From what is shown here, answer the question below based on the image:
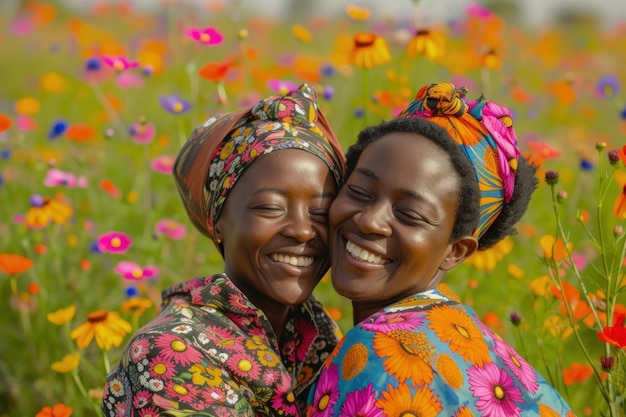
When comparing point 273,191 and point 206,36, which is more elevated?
point 206,36

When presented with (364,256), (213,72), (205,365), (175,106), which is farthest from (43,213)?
(364,256)

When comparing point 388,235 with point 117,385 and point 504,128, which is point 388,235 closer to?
point 504,128

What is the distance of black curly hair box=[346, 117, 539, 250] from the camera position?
1963 millimetres

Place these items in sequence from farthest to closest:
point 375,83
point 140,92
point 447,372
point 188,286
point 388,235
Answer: point 140,92 → point 375,83 → point 188,286 → point 388,235 → point 447,372

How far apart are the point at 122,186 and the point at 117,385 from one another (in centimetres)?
234

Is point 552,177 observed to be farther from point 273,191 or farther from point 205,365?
point 205,365

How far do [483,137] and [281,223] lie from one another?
50cm

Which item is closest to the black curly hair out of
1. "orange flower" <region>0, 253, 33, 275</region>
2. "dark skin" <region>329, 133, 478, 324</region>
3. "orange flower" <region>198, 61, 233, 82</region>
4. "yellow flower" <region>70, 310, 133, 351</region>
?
"dark skin" <region>329, 133, 478, 324</region>

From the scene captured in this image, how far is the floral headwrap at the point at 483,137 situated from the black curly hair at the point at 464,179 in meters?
0.02

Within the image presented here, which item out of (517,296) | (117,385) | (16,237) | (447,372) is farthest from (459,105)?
(16,237)

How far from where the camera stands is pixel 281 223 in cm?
211

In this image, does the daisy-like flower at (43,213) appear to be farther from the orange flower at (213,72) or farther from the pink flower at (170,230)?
the orange flower at (213,72)

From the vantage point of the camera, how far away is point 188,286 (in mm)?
2207

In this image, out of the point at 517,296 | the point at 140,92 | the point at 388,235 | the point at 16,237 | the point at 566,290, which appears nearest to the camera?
the point at 388,235
